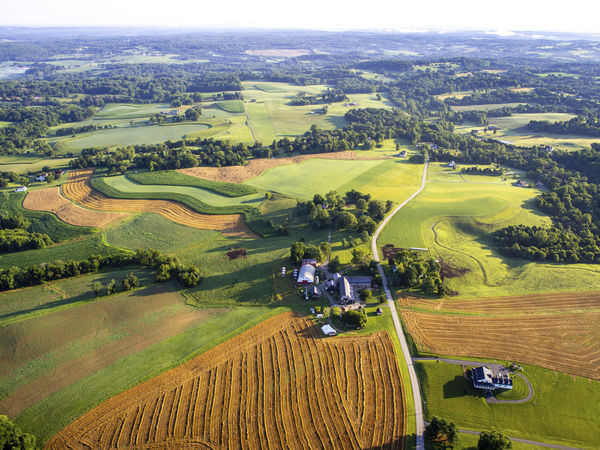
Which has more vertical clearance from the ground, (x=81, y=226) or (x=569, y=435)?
(x=81, y=226)

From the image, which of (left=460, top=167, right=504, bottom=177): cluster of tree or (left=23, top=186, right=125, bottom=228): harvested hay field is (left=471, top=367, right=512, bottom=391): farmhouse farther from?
(left=460, top=167, right=504, bottom=177): cluster of tree

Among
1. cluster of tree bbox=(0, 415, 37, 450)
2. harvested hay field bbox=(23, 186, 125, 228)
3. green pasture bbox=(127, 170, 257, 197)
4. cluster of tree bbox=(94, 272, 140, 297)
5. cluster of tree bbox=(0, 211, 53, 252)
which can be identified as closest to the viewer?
cluster of tree bbox=(0, 415, 37, 450)


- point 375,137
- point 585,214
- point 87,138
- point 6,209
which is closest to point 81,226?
point 6,209

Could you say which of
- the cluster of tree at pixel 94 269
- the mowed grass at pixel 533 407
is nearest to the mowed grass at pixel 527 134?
the mowed grass at pixel 533 407

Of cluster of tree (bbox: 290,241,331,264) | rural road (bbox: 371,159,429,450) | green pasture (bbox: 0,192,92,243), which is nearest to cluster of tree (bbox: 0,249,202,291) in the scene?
green pasture (bbox: 0,192,92,243)

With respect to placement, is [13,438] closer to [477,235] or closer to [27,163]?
[477,235]

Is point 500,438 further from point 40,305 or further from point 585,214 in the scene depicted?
point 585,214
